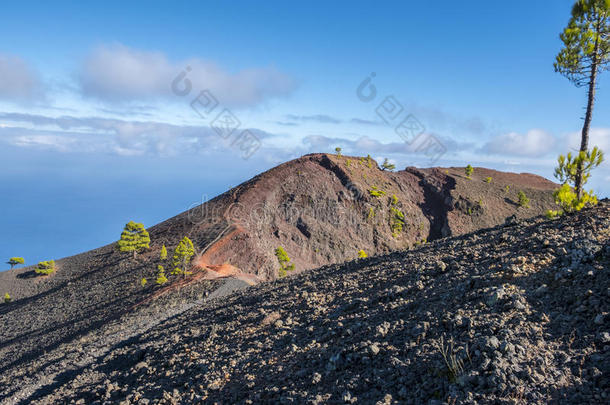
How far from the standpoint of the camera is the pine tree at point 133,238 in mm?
36000

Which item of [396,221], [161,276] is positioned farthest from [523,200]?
[161,276]

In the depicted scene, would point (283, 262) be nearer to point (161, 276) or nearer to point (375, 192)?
point (161, 276)

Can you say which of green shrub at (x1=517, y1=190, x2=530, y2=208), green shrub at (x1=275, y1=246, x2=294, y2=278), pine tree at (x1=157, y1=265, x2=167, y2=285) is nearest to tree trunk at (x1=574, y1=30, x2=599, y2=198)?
green shrub at (x1=275, y1=246, x2=294, y2=278)

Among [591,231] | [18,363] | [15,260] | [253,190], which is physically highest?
[253,190]

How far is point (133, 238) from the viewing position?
36.7m

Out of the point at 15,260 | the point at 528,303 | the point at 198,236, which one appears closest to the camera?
the point at 528,303

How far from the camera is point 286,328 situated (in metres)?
9.69

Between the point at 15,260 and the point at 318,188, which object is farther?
the point at 318,188

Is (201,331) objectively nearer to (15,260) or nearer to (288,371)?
(288,371)

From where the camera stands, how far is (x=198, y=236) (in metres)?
37.5

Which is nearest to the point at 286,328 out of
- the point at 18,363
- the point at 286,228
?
the point at 18,363

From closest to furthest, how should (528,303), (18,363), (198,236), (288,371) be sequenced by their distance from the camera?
(528,303)
(288,371)
(18,363)
(198,236)

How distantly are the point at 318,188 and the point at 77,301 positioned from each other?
31.2 metres

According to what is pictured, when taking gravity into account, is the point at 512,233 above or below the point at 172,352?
above
